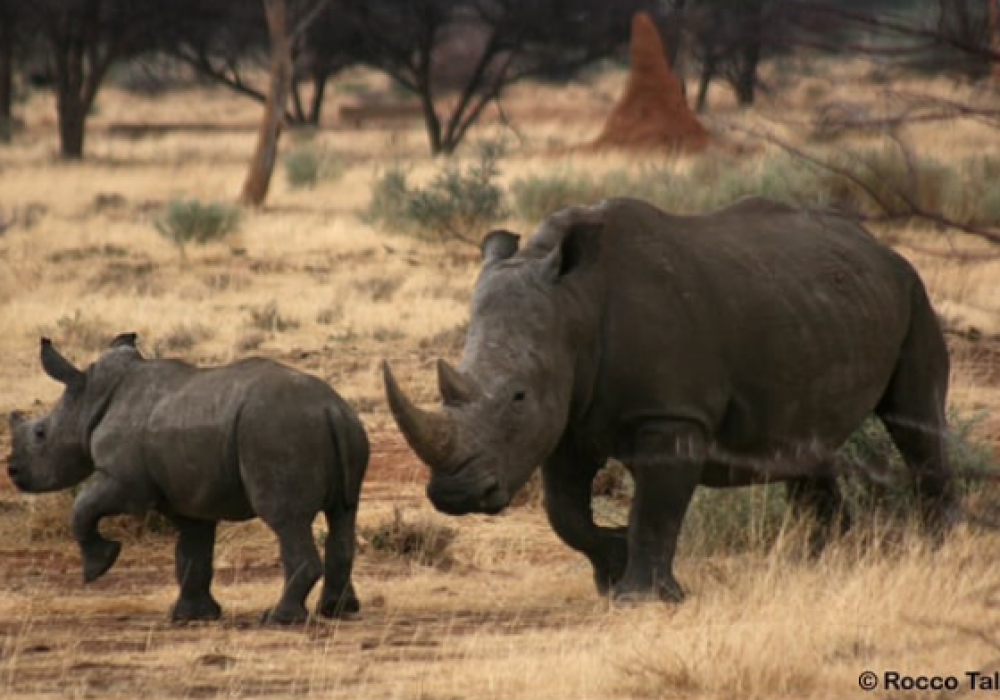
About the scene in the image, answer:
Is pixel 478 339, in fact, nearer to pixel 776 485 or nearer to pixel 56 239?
pixel 776 485

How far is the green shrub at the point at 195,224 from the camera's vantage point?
2251 centimetres

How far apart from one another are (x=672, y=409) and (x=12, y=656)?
235 centimetres

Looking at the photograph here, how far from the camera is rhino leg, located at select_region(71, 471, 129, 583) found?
23.9 ft

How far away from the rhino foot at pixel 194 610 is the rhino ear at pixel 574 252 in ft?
5.45

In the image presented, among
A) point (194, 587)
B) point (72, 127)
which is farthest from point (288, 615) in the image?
point (72, 127)

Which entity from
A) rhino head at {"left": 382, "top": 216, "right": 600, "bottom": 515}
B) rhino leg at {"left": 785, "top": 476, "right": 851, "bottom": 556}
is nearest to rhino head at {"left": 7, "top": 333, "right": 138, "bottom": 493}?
rhino head at {"left": 382, "top": 216, "right": 600, "bottom": 515}

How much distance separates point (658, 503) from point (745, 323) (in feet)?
2.49

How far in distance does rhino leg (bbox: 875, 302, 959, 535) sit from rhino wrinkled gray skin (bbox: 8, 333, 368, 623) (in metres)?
2.36

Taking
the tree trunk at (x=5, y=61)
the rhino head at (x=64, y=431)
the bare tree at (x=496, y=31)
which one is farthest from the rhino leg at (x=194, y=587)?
the tree trunk at (x=5, y=61)

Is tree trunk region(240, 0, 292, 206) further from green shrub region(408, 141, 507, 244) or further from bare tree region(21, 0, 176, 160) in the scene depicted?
bare tree region(21, 0, 176, 160)

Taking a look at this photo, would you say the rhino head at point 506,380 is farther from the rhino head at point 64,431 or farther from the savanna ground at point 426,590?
the rhino head at point 64,431

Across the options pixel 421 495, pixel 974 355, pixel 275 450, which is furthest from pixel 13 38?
pixel 275 450

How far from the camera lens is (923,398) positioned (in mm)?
8391

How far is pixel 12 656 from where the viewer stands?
21.8ft
